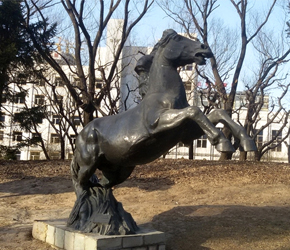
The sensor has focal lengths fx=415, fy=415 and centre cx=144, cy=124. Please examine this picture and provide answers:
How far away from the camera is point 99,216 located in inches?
231

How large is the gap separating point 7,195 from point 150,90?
723 cm

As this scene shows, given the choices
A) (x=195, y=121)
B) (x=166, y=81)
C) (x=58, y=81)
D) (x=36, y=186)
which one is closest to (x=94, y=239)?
(x=195, y=121)

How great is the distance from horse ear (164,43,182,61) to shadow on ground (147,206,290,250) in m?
3.16

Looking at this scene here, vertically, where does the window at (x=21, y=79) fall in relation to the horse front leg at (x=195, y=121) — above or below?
above

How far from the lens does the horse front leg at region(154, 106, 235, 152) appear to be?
15.1ft

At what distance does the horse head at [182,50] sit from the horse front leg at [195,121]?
0.76 m

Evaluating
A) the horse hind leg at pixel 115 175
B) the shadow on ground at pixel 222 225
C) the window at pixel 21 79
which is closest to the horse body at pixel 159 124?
the horse hind leg at pixel 115 175

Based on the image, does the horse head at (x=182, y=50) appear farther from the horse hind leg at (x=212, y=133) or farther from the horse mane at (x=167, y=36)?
the horse hind leg at (x=212, y=133)

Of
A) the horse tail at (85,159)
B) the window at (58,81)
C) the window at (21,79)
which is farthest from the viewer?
the window at (58,81)

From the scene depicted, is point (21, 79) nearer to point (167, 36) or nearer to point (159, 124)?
point (167, 36)

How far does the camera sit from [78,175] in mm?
6250

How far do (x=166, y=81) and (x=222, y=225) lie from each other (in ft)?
11.7

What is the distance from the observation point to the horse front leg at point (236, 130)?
4.72m

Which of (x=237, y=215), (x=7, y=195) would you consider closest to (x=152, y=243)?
(x=237, y=215)
